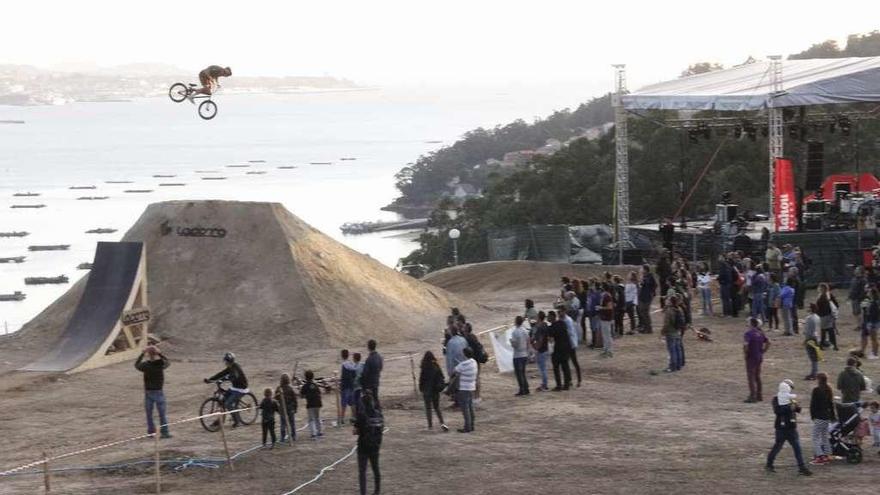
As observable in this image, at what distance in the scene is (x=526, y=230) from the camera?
45.8m

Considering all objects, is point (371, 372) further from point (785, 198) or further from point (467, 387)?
point (785, 198)

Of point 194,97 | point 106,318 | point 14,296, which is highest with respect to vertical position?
point 194,97

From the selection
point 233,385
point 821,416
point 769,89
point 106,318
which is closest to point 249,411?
point 233,385

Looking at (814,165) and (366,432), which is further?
(814,165)

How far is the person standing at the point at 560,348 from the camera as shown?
2222cm

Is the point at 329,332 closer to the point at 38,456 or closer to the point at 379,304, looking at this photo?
the point at 379,304

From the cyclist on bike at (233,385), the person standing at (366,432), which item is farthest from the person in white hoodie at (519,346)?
the person standing at (366,432)

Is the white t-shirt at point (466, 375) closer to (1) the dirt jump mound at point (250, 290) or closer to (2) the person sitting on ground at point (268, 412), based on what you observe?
(2) the person sitting on ground at point (268, 412)

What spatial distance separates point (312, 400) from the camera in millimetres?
19188

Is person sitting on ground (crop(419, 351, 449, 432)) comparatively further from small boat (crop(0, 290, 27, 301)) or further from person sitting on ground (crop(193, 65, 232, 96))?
small boat (crop(0, 290, 27, 301))

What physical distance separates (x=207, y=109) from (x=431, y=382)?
1408 cm

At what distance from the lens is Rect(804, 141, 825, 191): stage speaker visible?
41.8 m

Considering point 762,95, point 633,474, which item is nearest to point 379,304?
point 762,95

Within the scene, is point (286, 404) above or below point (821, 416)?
above
